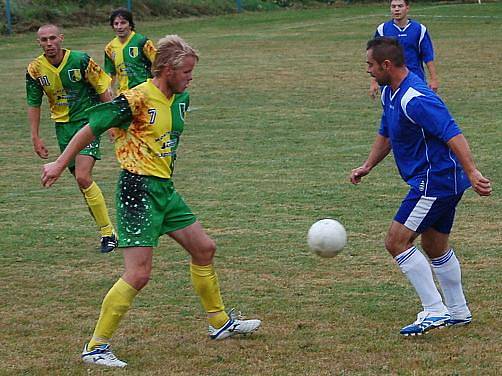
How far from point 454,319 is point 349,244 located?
2.35 meters

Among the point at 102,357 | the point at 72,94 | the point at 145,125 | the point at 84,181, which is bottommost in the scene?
the point at 84,181

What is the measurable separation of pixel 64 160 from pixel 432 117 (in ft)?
7.02

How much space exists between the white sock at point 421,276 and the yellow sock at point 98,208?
3502 mm

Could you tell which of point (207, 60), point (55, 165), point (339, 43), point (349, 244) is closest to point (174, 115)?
point (55, 165)

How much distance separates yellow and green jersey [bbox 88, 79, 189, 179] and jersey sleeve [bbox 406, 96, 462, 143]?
138cm

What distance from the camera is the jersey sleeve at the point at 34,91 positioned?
948cm

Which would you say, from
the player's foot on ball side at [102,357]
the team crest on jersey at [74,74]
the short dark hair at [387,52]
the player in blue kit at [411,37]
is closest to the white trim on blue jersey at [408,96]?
the short dark hair at [387,52]

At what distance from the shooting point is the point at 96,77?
938 cm

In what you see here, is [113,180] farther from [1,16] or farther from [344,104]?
[1,16]

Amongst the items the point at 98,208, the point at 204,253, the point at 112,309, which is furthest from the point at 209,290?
the point at 98,208

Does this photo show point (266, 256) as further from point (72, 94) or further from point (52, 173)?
point (52, 173)

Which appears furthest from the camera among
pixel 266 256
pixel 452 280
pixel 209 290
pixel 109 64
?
pixel 109 64

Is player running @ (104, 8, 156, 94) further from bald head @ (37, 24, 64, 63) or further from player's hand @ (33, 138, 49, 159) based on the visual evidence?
bald head @ (37, 24, 64, 63)

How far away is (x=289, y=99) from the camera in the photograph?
19.0 metres
